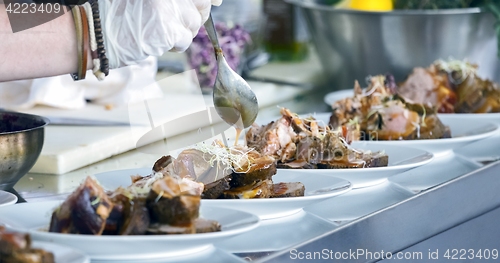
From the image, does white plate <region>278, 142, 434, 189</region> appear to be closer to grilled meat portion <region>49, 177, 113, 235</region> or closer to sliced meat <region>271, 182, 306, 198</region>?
sliced meat <region>271, 182, 306, 198</region>

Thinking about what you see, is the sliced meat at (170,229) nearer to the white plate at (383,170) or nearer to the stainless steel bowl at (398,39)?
the white plate at (383,170)

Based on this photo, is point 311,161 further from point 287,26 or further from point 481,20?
point 287,26

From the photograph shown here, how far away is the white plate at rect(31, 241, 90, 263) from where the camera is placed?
85 cm

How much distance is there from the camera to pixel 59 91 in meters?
2.03

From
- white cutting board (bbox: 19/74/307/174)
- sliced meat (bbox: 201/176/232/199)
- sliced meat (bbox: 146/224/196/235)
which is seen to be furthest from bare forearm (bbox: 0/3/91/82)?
sliced meat (bbox: 146/224/196/235)

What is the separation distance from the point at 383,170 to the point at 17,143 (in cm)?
67

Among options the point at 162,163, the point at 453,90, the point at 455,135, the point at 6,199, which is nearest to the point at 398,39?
the point at 453,90

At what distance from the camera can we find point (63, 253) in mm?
868

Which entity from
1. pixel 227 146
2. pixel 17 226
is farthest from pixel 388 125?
pixel 17 226

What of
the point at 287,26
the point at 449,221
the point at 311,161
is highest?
the point at 287,26

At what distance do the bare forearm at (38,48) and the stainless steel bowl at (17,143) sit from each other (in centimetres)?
9

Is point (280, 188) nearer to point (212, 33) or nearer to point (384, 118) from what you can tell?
point (212, 33)

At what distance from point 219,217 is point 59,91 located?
3.75 feet

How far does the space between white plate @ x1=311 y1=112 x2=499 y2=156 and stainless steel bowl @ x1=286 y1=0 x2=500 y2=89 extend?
19.0 inches
